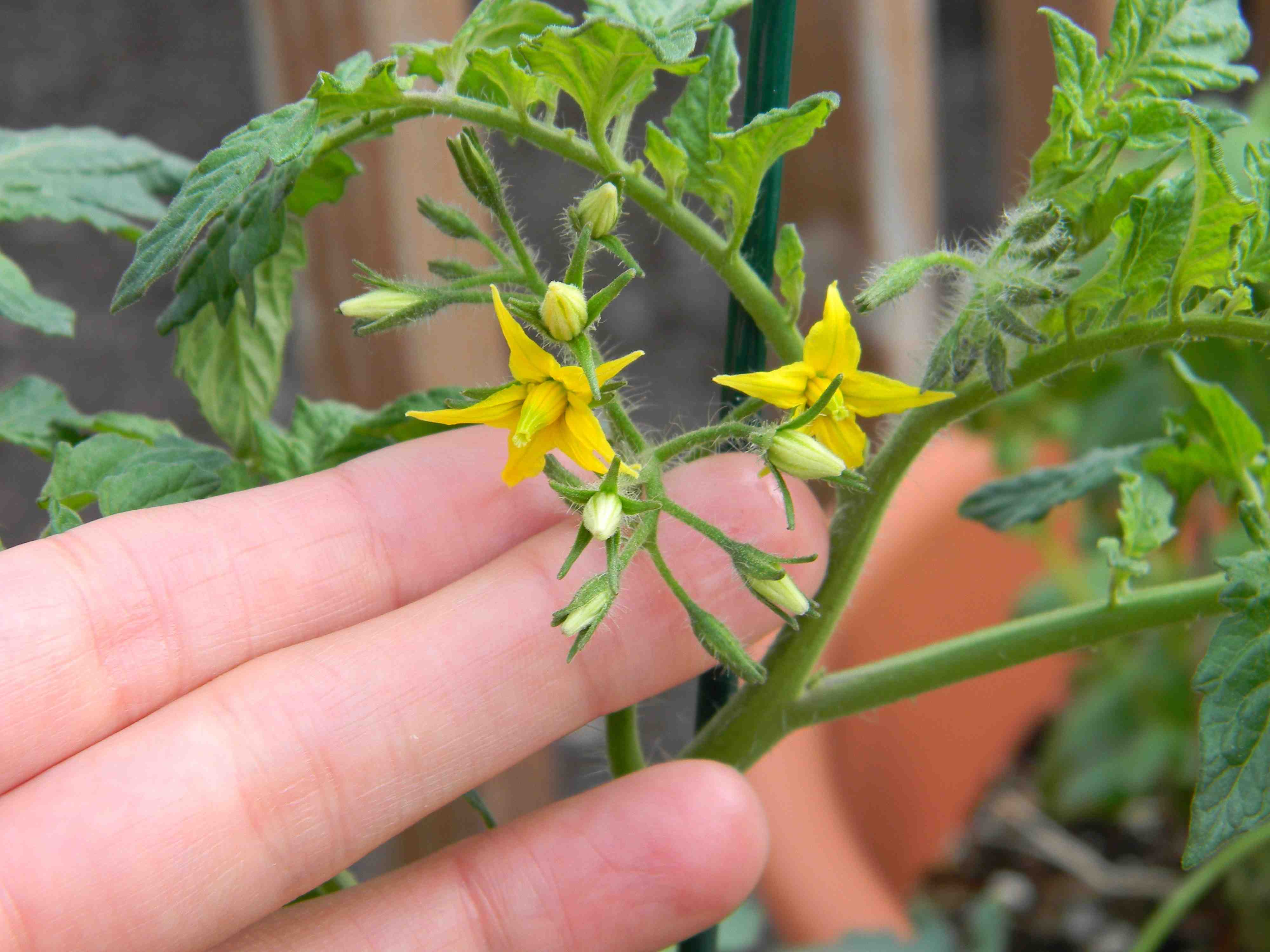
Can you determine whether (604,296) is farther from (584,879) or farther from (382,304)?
(584,879)

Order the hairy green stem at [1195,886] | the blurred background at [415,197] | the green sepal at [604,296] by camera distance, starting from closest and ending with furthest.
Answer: the green sepal at [604,296] < the hairy green stem at [1195,886] < the blurred background at [415,197]

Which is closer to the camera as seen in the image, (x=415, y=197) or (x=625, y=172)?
(x=625, y=172)

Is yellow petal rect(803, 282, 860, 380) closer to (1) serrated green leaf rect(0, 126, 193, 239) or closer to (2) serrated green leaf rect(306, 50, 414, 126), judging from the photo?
(2) serrated green leaf rect(306, 50, 414, 126)

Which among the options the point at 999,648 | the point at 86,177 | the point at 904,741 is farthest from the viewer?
the point at 904,741

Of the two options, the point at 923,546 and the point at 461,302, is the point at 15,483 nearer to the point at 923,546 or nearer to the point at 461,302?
the point at 923,546

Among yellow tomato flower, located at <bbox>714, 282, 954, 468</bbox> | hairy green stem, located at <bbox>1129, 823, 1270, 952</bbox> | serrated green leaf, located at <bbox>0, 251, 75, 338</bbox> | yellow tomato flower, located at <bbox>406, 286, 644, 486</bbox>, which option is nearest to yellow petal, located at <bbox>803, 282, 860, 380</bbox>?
yellow tomato flower, located at <bbox>714, 282, 954, 468</bbox>

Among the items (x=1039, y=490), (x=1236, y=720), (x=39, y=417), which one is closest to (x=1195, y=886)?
(x=1039, y=490)

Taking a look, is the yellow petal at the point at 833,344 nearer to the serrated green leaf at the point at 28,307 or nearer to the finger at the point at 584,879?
the finger at the point at 584,879

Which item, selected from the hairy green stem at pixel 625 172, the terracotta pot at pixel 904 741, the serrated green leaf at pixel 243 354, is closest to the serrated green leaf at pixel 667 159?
the hairy green stem at pixel 625 172
